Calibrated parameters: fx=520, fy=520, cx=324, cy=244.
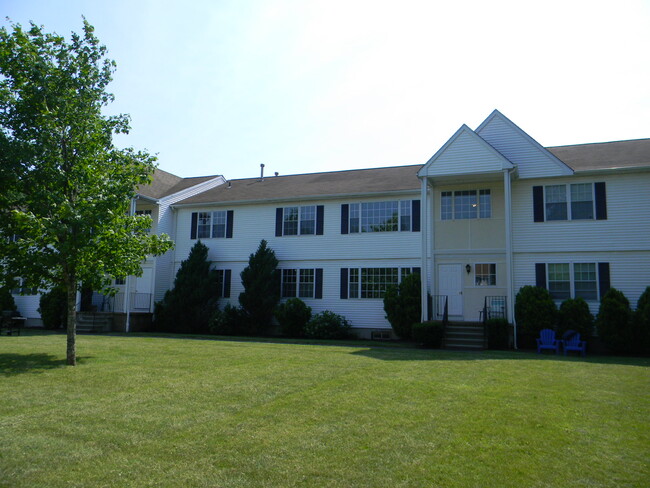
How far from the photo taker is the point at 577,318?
16266 mm

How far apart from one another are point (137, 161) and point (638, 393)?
10848mm

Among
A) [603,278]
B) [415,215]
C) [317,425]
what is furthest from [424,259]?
[317,425]

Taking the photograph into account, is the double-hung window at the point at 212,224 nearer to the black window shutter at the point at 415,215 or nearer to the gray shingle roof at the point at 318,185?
the gray shingle roof at the point at 318,185

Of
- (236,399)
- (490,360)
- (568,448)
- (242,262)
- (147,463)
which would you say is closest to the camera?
(147,463)

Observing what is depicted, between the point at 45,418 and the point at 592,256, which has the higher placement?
the point at 592,256

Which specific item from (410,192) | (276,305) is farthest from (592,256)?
(276,305)

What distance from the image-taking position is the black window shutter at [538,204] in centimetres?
1830

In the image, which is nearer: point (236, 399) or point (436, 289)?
point (236, 399)

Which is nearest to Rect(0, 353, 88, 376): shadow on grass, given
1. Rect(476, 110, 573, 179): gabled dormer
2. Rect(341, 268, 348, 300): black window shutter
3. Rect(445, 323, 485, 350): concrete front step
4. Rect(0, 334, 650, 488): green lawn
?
Rect(0, 334, 650, 488): green lawn

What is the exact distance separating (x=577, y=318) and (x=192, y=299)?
14.8 m

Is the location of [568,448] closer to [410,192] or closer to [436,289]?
[436,289]

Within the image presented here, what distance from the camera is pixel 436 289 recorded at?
1925 centimetres

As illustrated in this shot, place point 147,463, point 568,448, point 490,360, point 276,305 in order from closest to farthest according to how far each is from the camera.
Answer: point 147,463 < point 568,448 < point 490,360 < point 276,305

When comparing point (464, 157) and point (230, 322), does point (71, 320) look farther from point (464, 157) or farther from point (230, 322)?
point (464, 157)
